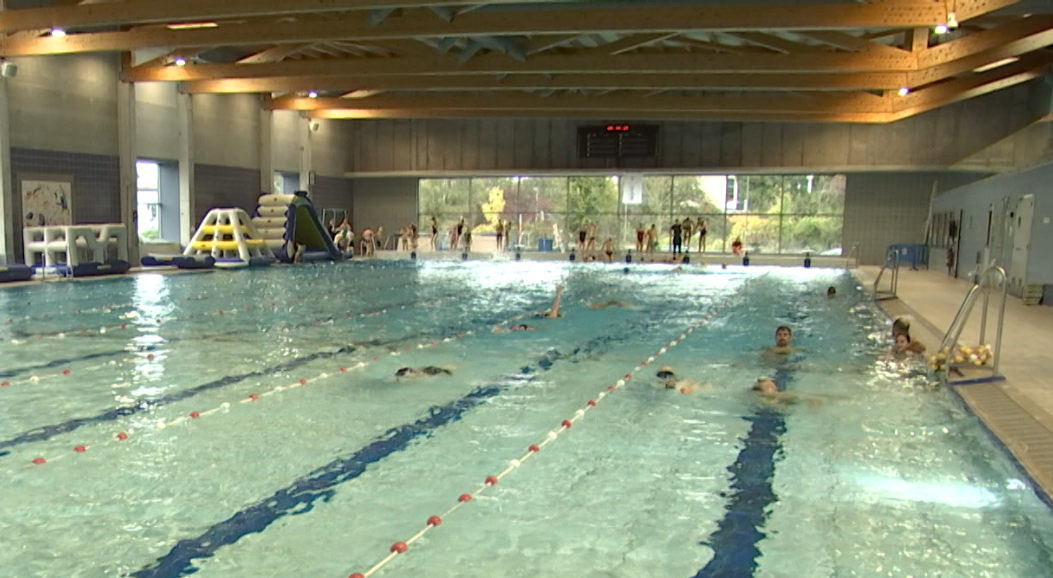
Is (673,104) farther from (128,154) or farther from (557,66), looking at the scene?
(128,154)

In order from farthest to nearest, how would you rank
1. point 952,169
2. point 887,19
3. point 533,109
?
point 952,169 < point 533,109 < point 887,19

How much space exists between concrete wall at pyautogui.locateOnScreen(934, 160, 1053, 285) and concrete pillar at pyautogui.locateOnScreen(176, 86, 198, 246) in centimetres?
1721

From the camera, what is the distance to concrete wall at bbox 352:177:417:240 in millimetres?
27500

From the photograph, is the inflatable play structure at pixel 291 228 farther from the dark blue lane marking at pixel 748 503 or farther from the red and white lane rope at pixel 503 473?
the dark blue lane marking at pixel 748 503

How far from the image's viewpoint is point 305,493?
3613 mm

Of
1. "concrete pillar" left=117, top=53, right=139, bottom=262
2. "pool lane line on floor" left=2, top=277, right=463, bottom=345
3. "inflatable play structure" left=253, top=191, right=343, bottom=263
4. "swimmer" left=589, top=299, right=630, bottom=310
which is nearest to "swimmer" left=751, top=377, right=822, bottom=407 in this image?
"swimmer" left=589, top=299, right=630, bottom=310

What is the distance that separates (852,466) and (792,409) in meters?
1.28

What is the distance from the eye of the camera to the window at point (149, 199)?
1905 cm

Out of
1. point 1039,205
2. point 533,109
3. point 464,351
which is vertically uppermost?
point 533,109

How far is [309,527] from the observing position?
3217 millimetres

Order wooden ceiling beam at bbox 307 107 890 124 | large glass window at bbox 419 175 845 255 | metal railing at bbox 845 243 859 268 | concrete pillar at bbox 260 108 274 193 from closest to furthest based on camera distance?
wooden ceiling beam at bbox 307 107 890 124, concrete pillar at bbox 260 108 274 193, metal railing at bbox 845 243 859 268, large glass window at bbox 419 175 845 255

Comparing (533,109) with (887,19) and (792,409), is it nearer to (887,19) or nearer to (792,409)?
(887,19)

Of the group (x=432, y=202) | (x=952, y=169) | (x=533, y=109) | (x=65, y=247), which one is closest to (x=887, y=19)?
(x=533, y=109)

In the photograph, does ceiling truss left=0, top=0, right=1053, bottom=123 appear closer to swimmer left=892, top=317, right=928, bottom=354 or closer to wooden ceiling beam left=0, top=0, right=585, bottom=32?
wooden ceiling beam left=0, top=0, right=585, bottom=32
